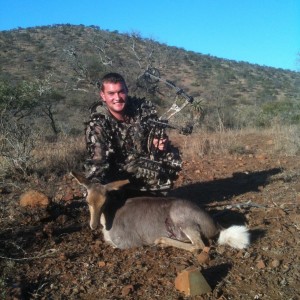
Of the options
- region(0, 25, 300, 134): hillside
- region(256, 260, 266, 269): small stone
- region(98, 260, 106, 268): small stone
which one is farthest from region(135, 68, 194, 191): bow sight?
region(0, 25, 300, 134): hillside

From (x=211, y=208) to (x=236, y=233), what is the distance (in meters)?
1.66

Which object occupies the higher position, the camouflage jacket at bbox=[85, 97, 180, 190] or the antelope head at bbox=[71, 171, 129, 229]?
the camouflage jacket at bbox=[85, 97, 180, 190]

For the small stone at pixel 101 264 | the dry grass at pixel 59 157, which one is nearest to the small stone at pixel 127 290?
the small stone at pixel 101 264

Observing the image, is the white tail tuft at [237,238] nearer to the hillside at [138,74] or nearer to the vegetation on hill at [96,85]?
the vegetation on hill at [96,85]

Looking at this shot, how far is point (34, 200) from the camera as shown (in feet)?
20.1

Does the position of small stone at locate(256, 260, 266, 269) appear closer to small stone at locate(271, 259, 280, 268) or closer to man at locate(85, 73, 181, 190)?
small stone at locate(271, 259, 280, 268)

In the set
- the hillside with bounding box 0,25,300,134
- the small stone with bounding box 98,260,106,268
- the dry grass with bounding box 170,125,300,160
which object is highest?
the hillside with bounding box 0,25,300,134

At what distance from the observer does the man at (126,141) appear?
5816 millimetres

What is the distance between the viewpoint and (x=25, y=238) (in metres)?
5.15

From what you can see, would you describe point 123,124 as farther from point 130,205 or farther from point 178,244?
point 178,244

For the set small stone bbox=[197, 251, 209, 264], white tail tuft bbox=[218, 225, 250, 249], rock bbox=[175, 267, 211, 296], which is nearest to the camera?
rock bbox=[175, 267, 211, 296]

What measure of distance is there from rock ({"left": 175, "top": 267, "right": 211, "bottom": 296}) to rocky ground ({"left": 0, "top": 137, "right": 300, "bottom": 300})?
43 millimetres

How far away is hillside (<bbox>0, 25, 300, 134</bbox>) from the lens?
2114 centimetres

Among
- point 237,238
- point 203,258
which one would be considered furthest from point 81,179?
point 237,238
